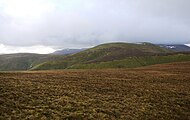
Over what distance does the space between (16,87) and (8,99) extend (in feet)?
17.2

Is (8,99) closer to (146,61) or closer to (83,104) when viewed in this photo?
(83,104)

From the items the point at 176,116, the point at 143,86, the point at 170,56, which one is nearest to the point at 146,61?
the point at 170,56

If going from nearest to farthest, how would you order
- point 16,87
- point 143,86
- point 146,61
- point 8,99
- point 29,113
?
point 29,113, point 8,99, point 16,87, point 143,86, point 146,61

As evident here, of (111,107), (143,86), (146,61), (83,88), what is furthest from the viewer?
(146,61)

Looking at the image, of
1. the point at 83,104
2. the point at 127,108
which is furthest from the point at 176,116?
the point at 83,104

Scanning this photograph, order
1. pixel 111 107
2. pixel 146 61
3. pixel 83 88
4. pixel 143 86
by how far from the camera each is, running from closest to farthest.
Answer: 1. pixel 111 107
2. pixel 83 88
3. pixel 143 86
4. pixel 146 61

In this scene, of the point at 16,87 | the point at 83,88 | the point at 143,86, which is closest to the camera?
the point at 16,87

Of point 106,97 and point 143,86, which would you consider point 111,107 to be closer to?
point 106,97

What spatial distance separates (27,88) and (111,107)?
10.3m

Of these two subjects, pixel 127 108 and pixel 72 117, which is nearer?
pixel 72 117

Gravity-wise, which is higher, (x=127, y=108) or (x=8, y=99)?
(x=8, y=99)

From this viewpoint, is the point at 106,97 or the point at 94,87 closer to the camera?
the point at 106,97

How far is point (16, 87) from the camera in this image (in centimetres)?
2964

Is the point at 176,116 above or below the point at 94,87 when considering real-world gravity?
below
